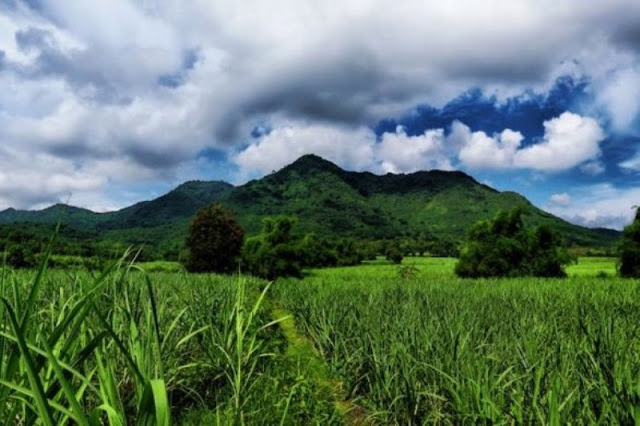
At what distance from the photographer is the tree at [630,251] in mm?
34094

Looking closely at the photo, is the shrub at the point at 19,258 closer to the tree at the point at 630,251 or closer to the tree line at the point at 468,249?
the tree line at the point at 468,249

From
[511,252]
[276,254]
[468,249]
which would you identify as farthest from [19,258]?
[511,252]

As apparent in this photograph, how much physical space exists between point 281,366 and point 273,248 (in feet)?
140

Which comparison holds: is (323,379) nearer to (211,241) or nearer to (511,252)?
(511,252)

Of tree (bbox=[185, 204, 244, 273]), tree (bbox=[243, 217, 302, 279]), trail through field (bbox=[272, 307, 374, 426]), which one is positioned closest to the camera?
trail through field (bbox=[272, 307, 374, 426])

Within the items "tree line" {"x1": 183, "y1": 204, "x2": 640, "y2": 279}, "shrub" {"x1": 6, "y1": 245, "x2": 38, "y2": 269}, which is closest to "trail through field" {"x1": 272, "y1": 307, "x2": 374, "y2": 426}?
"shrub" {"x1": 6, "y1": 245, "x2": 38, "y2": 269}

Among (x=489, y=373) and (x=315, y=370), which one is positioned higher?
(x=489, y=373)

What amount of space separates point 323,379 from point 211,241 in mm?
39570

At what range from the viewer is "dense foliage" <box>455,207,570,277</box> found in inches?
1618

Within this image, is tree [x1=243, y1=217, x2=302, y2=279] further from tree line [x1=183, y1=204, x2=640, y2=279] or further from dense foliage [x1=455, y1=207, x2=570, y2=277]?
dense foliage [x1=455, y1=207, x2=570, y2=277]

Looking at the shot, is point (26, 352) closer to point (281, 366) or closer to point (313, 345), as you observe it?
point (281, 366)

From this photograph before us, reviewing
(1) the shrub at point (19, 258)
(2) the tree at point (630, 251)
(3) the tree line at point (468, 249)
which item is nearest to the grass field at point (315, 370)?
(1) the shrub at point (19, 258)

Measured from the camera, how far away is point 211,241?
148 feet

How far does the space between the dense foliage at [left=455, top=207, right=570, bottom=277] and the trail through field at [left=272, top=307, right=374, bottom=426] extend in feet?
116
